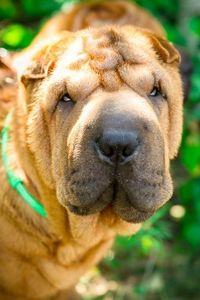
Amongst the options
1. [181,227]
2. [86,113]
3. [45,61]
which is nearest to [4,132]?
[45,61]

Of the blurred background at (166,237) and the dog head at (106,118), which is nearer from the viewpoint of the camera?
the dog head at (106,118)

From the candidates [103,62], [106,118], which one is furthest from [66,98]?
[106,118]

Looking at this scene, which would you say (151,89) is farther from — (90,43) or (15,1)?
(15,1)

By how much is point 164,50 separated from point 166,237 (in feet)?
7.30

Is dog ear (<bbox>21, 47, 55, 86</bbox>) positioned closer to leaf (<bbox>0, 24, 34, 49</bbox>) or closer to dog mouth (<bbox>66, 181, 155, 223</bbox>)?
dog mouth (<bbox>66, 181, 155, 223</bbox>)

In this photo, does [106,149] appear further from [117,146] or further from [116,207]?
[116,207]

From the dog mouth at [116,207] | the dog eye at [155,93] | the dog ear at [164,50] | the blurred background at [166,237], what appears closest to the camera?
the dog mouth at [116,207]

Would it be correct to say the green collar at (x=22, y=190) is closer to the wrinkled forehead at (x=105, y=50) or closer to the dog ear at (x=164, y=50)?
the wrinkled forehead at (x=105, y=50)

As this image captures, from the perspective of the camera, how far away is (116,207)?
3.27 metres

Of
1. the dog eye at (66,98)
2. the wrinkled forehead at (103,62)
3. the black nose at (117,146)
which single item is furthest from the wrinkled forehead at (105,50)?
the black nose at (117,146)

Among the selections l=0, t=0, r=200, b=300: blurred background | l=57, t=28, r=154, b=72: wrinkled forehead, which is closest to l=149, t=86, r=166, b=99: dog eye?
l=57, t=28, r=154, b=72: wrinkled forehead

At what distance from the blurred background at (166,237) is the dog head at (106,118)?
50.3 inches

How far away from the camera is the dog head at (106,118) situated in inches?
121

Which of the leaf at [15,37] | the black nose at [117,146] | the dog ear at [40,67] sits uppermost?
the dog ear at [40,67]
